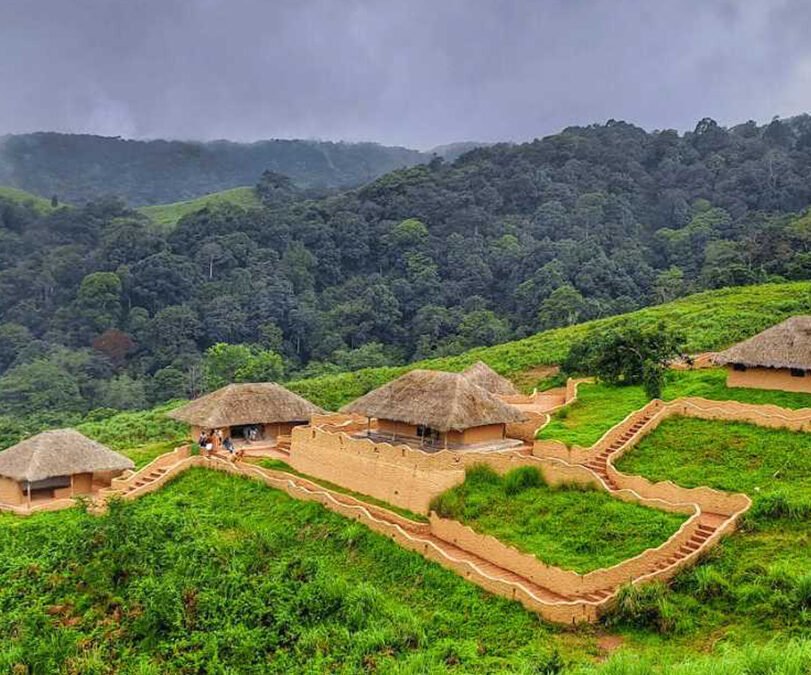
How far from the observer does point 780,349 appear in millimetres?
26922

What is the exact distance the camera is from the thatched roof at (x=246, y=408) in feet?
95.7

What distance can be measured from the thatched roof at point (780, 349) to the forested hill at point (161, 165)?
115 meters

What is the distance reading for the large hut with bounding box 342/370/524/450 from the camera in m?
24.4

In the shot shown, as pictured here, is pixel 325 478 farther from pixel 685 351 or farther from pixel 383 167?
pixel 383 167

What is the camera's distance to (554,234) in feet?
264

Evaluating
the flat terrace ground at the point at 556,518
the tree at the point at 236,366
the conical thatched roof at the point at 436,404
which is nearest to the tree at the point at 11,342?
the tree at the point at 236,366

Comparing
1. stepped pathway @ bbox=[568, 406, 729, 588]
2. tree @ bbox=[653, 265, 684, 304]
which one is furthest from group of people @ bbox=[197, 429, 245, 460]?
tree @ bbox=[653, 265, 684, 304]

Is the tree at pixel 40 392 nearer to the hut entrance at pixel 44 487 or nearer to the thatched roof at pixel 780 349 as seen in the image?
the hut entrance at pixel 44 487

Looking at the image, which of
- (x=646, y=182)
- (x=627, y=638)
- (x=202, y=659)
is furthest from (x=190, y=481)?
(x=646, y=182)

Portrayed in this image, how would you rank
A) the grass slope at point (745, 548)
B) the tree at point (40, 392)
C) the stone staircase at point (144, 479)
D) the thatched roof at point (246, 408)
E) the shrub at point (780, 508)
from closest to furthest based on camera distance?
the grass slope at point (745, 548)
the shrub at point (780, 508)
the stone staircase at point (144, 479)
the thatched roof at point (246, 408)
the tree at point (40, 392)

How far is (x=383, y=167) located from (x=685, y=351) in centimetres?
13928

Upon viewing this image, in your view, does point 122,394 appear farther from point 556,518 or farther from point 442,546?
point 556,518

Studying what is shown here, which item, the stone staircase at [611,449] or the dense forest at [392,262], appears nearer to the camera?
the stone staircase at [611,449]

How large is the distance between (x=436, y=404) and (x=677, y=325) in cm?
2253
